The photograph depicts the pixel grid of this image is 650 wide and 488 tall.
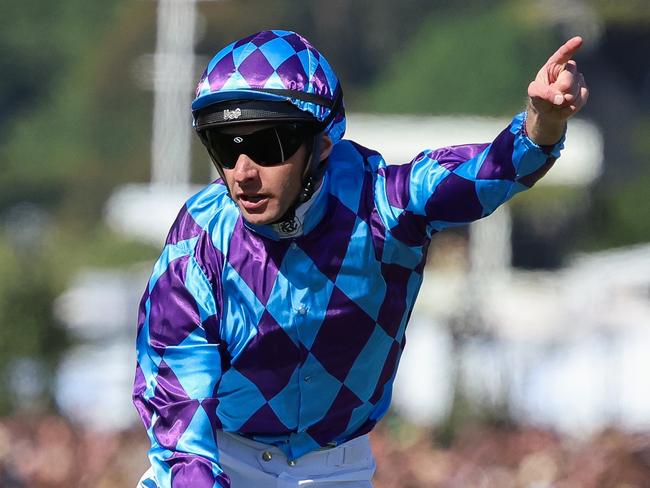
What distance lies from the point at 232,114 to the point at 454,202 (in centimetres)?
56

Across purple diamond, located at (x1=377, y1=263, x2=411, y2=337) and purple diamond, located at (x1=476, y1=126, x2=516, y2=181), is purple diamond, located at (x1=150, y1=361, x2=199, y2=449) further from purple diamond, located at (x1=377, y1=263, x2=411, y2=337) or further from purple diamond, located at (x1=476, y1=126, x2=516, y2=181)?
purple diamond, located at (x1=476, y1=126, x2=516, y2=181)

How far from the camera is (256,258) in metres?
4.23

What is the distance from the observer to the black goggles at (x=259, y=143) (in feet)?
13.5

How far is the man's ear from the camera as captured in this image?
4246mm

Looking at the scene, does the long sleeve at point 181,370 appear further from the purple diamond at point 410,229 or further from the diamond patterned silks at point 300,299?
the purple diamond at point 410,229

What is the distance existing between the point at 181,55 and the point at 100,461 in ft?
132

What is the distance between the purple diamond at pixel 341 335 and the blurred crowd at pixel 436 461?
3801mm

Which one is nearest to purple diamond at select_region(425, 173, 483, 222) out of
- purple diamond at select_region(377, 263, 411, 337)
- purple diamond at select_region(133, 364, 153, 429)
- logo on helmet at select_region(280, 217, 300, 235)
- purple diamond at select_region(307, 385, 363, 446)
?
purple diamond at select_region(377, 263, 411, 337)

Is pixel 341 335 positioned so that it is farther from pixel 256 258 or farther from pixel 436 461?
pixel 436 461

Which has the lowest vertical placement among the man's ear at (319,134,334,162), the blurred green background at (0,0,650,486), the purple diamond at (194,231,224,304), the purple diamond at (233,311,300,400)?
the blurred green background at (0,0,650,486)

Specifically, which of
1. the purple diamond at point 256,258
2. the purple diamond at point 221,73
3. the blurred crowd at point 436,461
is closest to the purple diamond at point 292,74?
the purple diamond at point 221,73

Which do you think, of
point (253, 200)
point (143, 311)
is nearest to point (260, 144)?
point (253, 200)

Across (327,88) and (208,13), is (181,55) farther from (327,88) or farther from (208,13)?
(327,88)

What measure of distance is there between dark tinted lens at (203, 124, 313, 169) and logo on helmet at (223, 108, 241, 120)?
5 cm
